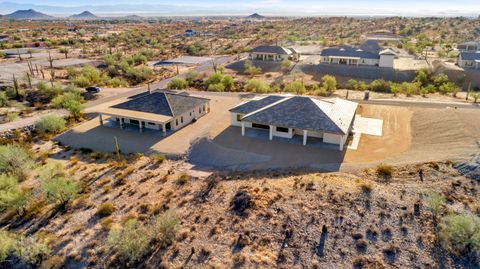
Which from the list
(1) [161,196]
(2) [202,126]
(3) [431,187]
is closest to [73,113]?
(2) [202,126]

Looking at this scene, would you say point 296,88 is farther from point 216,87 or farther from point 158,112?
point 158,112

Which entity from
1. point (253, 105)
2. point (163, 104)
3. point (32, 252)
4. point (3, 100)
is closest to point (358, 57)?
point (253, 105)

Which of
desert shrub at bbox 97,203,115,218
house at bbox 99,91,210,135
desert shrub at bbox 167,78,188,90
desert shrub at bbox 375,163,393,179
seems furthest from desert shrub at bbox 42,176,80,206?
desert shrub at bbox 167,78,188,90

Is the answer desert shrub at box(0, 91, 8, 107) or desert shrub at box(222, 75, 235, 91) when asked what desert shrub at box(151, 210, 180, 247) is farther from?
desert shrub at box(0, 91, 8, 107)

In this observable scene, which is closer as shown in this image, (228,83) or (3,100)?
(3,100)

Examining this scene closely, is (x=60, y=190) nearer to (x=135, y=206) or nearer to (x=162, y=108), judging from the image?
(x=135, y=206)

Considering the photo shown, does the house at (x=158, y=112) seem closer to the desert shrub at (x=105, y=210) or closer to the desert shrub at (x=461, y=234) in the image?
the desert shrub at (x=105, y=210)
